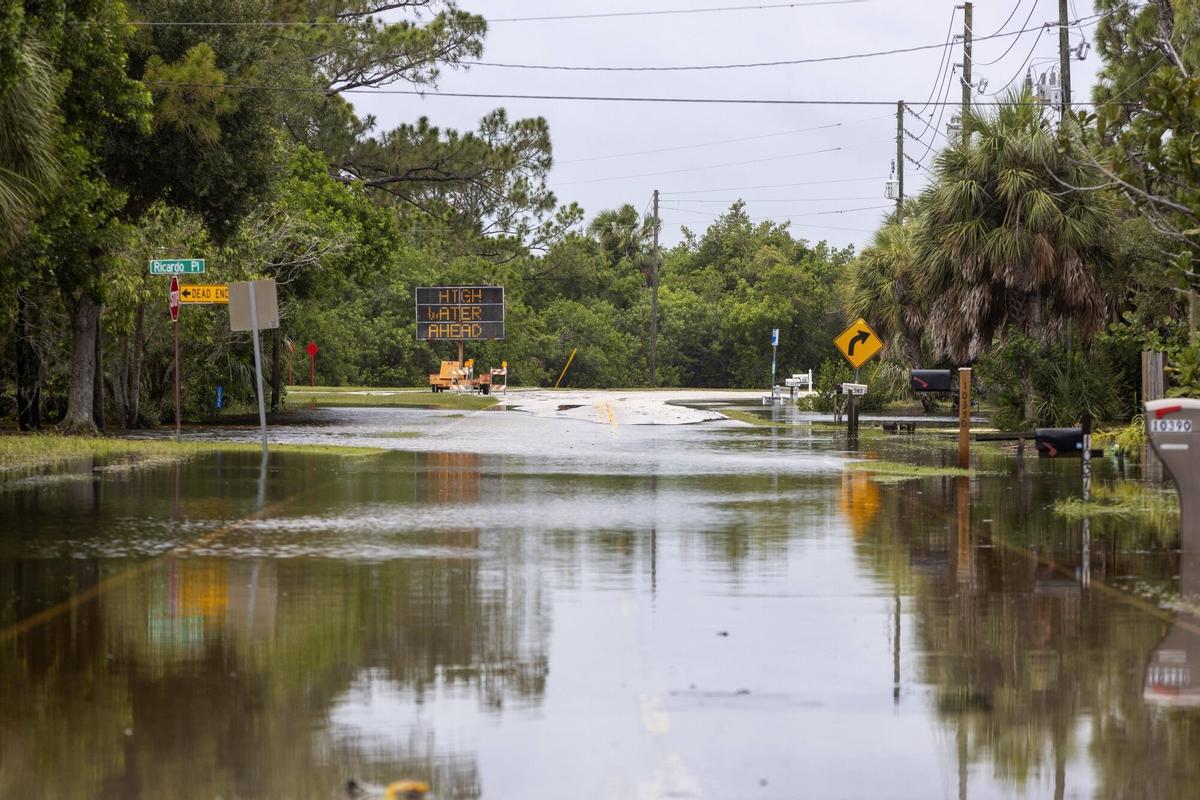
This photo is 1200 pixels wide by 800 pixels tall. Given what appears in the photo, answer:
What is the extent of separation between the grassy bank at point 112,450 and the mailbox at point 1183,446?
14427 mm

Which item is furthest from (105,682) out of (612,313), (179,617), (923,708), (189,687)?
(612,313)

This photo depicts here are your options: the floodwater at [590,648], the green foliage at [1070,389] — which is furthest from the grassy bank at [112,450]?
the green foliage at [1070,389]

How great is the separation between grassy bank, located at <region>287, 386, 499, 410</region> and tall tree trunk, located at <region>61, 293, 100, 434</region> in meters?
19.8

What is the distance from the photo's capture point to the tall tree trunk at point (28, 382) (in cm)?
3344

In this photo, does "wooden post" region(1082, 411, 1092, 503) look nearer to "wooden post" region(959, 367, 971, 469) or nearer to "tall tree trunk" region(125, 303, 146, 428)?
"wooden post" region(959, 367, 971, 469)

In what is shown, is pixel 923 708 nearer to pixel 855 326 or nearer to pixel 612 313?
pixel 855 326

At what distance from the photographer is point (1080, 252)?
3444 cm

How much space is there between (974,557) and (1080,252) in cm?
2223

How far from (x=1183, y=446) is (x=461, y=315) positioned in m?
54.3

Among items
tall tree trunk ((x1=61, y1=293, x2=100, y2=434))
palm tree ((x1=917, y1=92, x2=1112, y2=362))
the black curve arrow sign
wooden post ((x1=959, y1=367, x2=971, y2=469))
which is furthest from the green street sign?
palm tree ((x1=917, y1=92, x2=1112, y2=362))

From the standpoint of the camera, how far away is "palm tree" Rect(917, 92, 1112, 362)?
34.0 m

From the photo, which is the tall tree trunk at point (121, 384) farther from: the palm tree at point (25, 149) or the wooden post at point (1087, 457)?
the wooden post at point (1087, 457)

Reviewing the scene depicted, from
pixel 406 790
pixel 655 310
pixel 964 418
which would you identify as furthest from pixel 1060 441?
pixel 655 310

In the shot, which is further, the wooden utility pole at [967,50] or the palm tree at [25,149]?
the wooden utility pole at [967,50]
